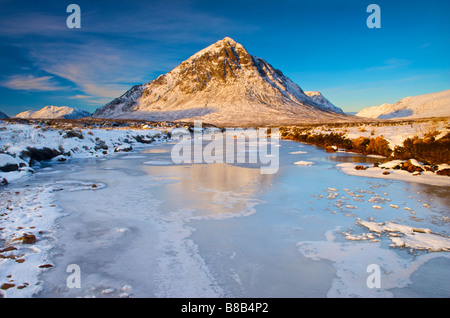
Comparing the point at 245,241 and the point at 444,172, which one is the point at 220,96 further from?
the point at 245,241

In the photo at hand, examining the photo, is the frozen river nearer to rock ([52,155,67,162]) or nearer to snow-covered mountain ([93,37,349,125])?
rock ([52,155,67,162])

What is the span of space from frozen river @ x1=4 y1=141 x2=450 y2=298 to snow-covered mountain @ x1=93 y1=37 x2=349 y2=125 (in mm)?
74707

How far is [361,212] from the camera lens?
4891 mm

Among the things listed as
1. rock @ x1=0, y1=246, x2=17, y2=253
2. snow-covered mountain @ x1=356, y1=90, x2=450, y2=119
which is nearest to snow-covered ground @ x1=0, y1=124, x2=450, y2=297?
rock @ x1=0, y1=246, x2=17, y2=253

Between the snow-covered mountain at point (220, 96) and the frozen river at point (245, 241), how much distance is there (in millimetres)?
74707

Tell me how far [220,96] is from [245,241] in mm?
106886

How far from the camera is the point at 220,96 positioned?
352 feet

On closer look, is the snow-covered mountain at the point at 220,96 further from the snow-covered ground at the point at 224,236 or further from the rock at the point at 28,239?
the rock at the point at 28,239

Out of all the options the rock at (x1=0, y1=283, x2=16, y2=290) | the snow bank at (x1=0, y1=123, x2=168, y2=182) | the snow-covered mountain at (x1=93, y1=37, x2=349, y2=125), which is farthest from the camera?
the snow-covered mountain at (x1=93, y1=37, x2=349, y2=125)

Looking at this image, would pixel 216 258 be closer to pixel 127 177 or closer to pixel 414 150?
pixel 127 177

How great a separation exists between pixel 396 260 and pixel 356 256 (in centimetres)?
43

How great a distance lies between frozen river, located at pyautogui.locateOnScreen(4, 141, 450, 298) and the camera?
269 cm
